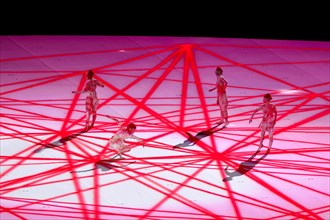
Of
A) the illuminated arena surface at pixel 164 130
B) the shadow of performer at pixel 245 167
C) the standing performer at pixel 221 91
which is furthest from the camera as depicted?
the standing performer at pixel 221 91

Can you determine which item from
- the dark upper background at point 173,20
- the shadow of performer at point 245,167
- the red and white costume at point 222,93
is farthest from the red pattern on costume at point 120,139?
the dark upper background at point 173,20

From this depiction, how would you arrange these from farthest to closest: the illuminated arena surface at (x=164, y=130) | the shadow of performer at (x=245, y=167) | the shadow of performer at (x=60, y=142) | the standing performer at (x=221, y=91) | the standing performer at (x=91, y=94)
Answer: the standing performer at (x=221, y=91) → the standing performer at (x=91, y=94) → the shadow of performer at (x=60, y=142) → the shadow of performer at (x=245, y=167) → the illuminated arena surface at (x=164, y=130)

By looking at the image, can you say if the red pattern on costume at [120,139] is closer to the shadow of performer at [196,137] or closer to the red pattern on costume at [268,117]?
the shadow of performer at [196,137]

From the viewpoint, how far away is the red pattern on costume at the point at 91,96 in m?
14.0

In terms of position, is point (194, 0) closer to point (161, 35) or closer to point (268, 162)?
point (161, 35)

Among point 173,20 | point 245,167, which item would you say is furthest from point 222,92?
point 173,20

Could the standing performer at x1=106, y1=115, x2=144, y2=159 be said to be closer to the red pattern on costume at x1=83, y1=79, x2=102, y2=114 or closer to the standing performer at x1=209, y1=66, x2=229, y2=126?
the red pattern on costume at x1=83, y1=79, x2=102, y2=114

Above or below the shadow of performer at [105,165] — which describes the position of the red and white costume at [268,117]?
above

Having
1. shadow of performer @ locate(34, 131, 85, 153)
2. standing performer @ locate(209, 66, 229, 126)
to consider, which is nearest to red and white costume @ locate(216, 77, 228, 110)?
standing performer @ locate(209, 66, 229, 126)

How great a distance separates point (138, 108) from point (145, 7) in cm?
345

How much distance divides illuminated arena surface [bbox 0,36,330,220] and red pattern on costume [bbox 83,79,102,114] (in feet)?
1.40

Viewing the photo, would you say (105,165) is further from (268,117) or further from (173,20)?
(173,20)

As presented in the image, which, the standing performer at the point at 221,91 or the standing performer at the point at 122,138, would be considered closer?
the standing performer at the point at 122,138

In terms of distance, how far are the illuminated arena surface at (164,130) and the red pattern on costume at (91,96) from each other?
43 cm
